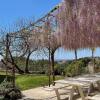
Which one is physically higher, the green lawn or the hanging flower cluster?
the hanging flower cluster

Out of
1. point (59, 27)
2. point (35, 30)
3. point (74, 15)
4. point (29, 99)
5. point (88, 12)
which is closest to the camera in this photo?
point (88, 12)

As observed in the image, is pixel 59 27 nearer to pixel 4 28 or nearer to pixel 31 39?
pixel 31 39

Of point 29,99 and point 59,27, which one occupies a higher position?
point 59,27

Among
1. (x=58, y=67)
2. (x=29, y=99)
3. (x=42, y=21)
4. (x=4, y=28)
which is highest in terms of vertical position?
(x=4, y=28)

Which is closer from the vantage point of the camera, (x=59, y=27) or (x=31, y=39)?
(x=59, y=27)

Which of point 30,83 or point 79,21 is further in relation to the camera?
point 30,83

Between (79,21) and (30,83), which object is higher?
(79,21)

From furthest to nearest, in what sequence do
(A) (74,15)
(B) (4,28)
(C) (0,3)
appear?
(B) (4,28) → (C) (0,3) → (A) (74,15)

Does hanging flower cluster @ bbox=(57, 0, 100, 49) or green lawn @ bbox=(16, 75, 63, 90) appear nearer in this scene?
hanging flower cluster @ bbox=(57, 0, 100, 49)

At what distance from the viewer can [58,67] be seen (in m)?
15.8

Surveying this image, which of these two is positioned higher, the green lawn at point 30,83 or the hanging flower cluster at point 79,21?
the hanging flower cluster at point 79,21

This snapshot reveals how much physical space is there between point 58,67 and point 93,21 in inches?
421

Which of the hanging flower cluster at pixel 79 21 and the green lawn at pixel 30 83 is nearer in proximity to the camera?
the hanging flower cluster at pixel 79 21

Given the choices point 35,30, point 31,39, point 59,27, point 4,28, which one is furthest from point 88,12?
point 4,28
